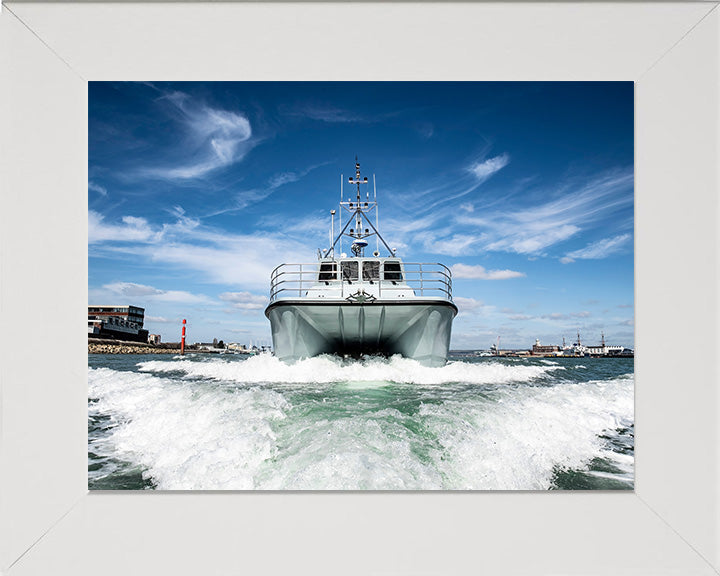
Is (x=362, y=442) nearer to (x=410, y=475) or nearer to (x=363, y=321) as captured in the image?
(x=410, y=475)

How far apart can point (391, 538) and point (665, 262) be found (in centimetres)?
154

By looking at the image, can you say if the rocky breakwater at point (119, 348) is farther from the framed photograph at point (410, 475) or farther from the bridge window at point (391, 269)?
the framed photograph at point (410, 475)

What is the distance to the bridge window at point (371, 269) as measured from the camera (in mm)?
6016

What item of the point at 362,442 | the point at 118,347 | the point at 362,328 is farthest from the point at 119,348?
the point at 362,442

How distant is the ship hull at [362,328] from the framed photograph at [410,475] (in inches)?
123

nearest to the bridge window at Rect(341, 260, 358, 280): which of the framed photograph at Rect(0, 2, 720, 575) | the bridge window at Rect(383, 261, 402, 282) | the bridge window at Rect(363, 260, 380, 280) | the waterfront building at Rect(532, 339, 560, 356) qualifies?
the bridge window at Rect(363, 260, 380, 280)

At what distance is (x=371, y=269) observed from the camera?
19.8ft

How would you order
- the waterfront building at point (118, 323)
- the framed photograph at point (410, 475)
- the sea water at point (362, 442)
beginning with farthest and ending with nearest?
the waterfront building at point (118, 323), the sea water at point (362, 442), the framed photograph at point (410, 475)

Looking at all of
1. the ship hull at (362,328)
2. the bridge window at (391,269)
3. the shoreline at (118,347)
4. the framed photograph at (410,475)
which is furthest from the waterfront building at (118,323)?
the framed photograph at (410,475)

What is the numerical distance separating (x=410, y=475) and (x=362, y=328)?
3212 millimetres

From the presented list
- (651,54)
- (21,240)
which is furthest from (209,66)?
Result: (651,54)

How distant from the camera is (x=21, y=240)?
4.74 feet

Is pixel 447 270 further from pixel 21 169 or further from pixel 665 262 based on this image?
pixel 21 169

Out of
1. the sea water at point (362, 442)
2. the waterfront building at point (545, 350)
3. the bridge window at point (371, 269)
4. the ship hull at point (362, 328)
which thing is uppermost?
the bridge window at point (371, 269)
